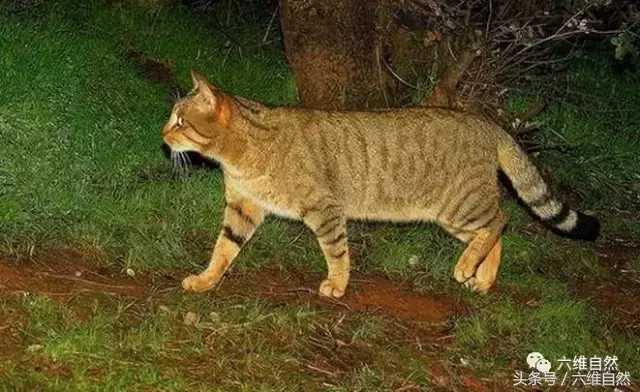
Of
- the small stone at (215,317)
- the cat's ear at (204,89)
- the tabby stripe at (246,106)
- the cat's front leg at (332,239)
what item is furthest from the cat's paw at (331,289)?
the cat's ear at (204,89)

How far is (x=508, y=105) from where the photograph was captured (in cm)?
762

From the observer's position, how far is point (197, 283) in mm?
5070

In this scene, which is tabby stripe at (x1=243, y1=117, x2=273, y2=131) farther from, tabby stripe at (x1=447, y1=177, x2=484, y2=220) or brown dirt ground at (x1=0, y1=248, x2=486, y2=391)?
tabby stripe at (x1=447, y1=177, x2=484, y2=220)

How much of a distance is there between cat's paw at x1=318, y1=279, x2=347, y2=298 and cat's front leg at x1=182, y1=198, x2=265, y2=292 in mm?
451

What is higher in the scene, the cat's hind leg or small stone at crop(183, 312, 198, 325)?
small stone at crop(183, 312, 198, 325)

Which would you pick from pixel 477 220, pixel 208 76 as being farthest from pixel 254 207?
pixel 208 76

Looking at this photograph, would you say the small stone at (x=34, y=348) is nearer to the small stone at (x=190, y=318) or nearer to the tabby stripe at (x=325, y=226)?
the small stone at (x=190, y=318)

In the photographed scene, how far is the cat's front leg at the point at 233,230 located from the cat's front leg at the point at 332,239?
1.03 feet

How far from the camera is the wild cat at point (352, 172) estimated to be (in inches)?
200

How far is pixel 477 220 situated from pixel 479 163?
295mm

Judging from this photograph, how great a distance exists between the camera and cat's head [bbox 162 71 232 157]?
16.3 feet

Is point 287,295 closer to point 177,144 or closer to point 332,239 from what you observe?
point 332,239

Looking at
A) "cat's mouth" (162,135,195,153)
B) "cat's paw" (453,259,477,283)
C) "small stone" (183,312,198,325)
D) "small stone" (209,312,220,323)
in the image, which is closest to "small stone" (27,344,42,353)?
"small stone" (183,312,198,325)

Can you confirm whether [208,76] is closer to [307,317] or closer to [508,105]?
[508,105]
